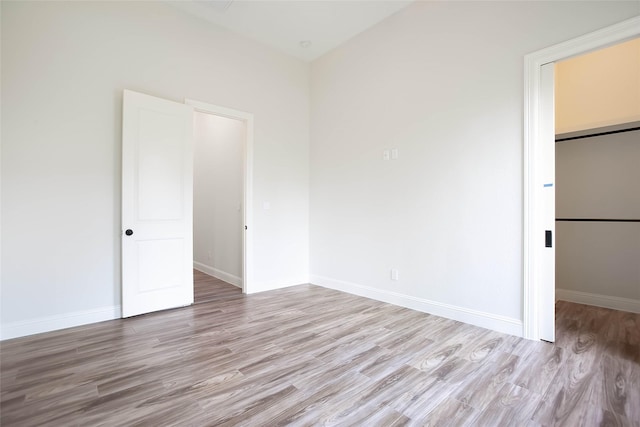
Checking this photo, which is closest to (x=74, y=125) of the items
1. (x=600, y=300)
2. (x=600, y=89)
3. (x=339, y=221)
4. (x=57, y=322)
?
(x=57, y=322)

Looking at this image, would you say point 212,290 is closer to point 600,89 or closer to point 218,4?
point 218,4

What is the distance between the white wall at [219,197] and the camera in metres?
4.71

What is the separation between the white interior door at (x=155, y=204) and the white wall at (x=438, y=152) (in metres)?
2.06

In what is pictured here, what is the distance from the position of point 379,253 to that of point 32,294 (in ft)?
12.0

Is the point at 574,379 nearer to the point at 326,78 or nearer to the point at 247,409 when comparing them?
the point at 247,409

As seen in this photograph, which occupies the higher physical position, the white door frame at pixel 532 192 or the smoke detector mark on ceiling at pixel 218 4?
the smoke detector mark on ceiling at pixel 218 4

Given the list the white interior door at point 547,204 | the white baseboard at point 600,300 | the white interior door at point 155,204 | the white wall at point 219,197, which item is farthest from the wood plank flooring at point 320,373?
the white wall at point 219,197

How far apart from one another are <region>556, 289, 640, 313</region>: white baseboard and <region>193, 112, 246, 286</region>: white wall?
448 cm

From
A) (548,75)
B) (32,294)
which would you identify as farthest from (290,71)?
(32,294)

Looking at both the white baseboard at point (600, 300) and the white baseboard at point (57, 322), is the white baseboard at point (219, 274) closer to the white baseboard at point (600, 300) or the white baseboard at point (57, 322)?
the white baseboard at point (57, 322)

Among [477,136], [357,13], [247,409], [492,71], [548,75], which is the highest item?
[357,13]

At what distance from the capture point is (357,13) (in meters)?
3.64

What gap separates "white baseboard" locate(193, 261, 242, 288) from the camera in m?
4.64

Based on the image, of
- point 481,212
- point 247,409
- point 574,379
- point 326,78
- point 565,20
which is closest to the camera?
point 247,409
